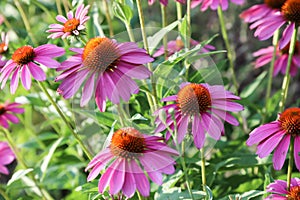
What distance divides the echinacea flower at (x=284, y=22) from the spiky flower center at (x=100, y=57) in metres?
0.40

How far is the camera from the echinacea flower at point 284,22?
3.76ft

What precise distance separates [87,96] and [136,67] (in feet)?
0.31

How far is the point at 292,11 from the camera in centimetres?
117

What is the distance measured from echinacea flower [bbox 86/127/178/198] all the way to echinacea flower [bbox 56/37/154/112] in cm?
7

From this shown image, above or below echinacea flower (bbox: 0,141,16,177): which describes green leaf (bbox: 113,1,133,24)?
above

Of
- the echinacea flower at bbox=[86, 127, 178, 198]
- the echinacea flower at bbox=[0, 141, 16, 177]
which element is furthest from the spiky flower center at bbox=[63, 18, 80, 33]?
the echinacea flower at bbox=[0, 141, 16, 177]

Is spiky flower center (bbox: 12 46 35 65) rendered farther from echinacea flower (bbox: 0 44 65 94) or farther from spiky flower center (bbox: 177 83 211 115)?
spiky flower center (bbox: 177 83 211 115)

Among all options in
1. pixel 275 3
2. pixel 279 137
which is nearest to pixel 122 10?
pixel 279 137

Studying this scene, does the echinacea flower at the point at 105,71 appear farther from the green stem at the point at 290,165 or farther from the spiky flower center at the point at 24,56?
the green stem at the point at 290,165

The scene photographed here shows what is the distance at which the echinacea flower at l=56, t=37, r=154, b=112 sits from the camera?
34.5 inches

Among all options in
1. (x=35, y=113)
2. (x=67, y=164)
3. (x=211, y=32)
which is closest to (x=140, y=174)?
(x=67, y=164)

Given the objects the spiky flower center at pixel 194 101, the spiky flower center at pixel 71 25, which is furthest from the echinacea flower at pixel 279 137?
the spiky flower center at pixel 71 25

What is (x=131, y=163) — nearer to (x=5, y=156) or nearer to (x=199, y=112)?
(x=199, y=112)

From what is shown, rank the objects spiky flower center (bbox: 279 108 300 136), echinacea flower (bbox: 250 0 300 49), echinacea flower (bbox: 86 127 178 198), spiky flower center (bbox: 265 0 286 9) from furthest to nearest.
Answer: spiky flower center (bbox: 265 0 286 9)
echinacea flower (bbox: 250 0 300 49)
spiky flower center (bbox: 279 108 300 136)
echinacea flower (bbox: 86 127 178 198)
